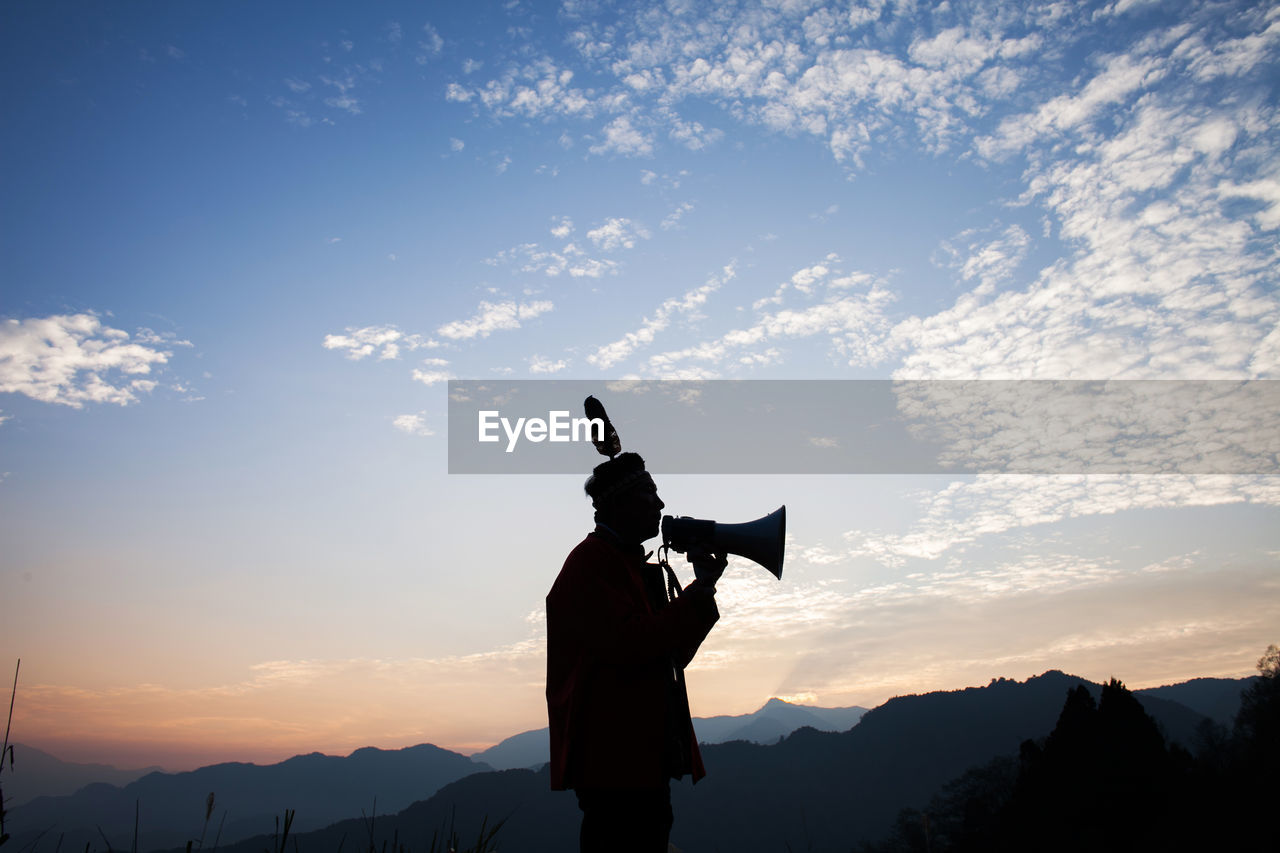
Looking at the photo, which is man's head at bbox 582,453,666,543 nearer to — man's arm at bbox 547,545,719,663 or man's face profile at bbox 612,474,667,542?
man's face profile at bbox 612,474,667,542

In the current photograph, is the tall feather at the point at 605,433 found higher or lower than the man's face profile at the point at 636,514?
higher

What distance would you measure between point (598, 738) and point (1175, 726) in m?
239

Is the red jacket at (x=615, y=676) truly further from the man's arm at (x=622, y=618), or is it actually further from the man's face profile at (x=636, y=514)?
the man's face profile at (x=636, y=514)

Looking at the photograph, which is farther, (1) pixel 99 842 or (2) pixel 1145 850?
(2) pixel 1145 850

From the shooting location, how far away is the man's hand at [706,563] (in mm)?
3936

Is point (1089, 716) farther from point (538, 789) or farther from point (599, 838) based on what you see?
point (538, 789)

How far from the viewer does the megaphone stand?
4.14 meters

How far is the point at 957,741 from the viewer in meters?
199

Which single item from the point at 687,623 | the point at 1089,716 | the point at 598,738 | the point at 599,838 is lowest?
the point at 1089,716

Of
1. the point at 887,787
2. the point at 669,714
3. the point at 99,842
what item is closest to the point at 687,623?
the point at 669,714

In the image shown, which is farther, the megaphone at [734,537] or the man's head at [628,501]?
the man's head at [628,501]

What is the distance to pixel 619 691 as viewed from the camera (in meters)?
3.75

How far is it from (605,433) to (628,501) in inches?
25.5

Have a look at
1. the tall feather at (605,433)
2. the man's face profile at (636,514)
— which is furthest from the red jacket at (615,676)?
the tall feather at (605,433)
